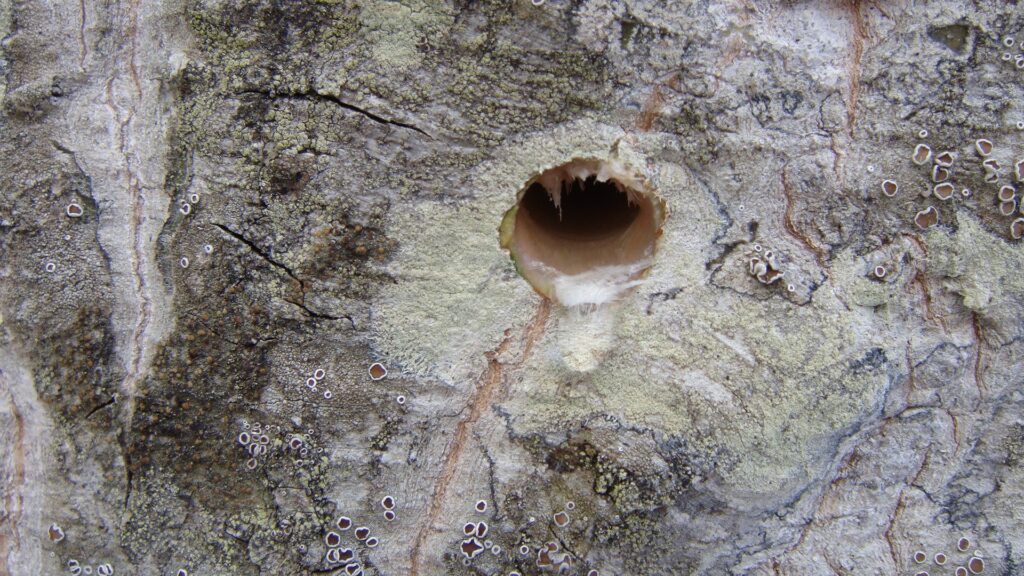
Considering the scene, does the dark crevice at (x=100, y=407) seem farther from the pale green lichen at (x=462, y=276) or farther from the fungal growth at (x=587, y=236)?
the fungal growth at (x=587, y=236)

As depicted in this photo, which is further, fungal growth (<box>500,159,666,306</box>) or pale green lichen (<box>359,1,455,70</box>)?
fungal growth (<box>500,159,666,306</box>)

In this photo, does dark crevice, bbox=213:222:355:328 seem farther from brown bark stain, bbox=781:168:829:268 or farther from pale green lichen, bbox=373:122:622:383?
brown bark stain, bbox=781:168:829:268

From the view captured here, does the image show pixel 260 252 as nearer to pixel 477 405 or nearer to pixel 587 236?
pixel 477 405

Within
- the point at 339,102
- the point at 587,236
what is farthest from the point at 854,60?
the point at 339,102

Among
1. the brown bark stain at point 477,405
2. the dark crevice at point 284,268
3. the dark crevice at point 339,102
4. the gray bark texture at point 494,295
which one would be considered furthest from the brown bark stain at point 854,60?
the dark crevice at point 284,268

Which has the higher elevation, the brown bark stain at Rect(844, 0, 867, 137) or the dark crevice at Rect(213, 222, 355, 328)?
the brown bark stain at Rect(844, 0, 867, 137)

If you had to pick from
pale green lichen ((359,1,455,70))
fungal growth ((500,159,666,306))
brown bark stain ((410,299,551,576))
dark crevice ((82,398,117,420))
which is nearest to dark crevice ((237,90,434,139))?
pale green lichen ((359,1,455,70))
